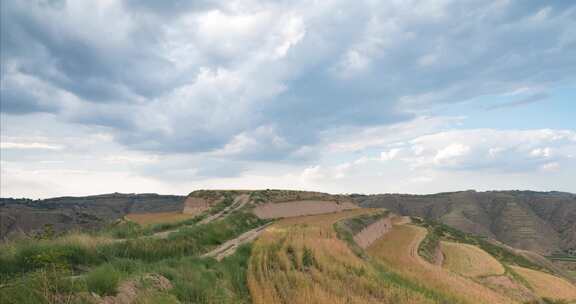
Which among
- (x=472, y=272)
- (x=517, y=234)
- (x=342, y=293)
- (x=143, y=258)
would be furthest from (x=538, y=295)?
(x=517, y=234)

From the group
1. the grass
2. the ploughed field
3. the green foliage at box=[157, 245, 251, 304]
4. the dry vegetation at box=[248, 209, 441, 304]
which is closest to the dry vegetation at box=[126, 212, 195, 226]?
the ploughed field

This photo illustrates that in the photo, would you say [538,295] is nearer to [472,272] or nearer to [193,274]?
[472,272]

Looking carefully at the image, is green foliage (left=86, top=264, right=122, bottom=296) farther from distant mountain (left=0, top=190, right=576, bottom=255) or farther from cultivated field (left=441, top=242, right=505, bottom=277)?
distant mountain (left=0, top=190, right=576, bottom=255)

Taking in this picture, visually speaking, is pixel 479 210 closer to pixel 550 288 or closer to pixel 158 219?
pixel 550 288

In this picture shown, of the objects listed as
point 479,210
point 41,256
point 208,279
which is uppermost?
point 479,210

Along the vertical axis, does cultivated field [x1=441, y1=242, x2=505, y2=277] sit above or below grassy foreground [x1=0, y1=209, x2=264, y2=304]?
below

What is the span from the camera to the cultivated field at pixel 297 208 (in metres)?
50.4

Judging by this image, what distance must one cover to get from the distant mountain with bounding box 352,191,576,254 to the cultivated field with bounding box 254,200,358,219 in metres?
85.1

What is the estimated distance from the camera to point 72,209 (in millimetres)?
108750

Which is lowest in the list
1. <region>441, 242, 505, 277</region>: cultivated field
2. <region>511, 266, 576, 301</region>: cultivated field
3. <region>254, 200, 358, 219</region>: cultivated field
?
<region>511, 266, 576, 301</region>: cultivated field

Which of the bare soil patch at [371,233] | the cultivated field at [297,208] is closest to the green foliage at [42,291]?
the bare soil patch at [371,233]

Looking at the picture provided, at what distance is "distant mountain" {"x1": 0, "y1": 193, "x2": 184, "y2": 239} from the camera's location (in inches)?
3022

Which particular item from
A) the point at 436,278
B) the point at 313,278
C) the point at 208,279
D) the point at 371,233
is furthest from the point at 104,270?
the point at 371,233

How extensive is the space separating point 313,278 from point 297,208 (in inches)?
1780
